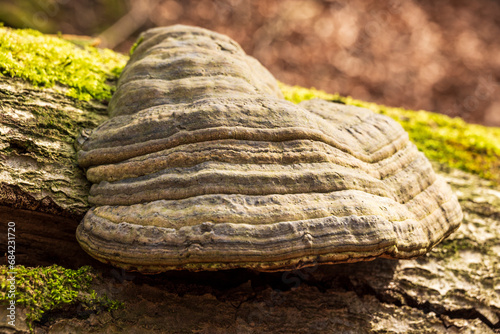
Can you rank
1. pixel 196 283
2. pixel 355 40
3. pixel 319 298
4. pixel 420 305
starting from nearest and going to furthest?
pixel 196 283 → pixel 319 298 → pixel 420 305 → pixel 355 40

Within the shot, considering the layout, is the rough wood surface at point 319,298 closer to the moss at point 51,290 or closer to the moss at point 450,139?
the moss at point 51,290

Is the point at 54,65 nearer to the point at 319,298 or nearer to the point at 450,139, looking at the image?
the point at 319,298

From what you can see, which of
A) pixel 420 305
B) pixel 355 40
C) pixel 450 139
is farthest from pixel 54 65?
pixel 355 40

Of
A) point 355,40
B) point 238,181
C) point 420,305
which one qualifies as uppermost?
point 355,40

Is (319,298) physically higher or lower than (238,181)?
Answer: lower

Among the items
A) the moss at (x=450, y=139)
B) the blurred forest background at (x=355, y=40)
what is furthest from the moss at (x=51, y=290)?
the blurred forest background at (x=355, y=40)

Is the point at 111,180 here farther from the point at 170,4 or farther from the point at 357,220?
the point at 170,4
